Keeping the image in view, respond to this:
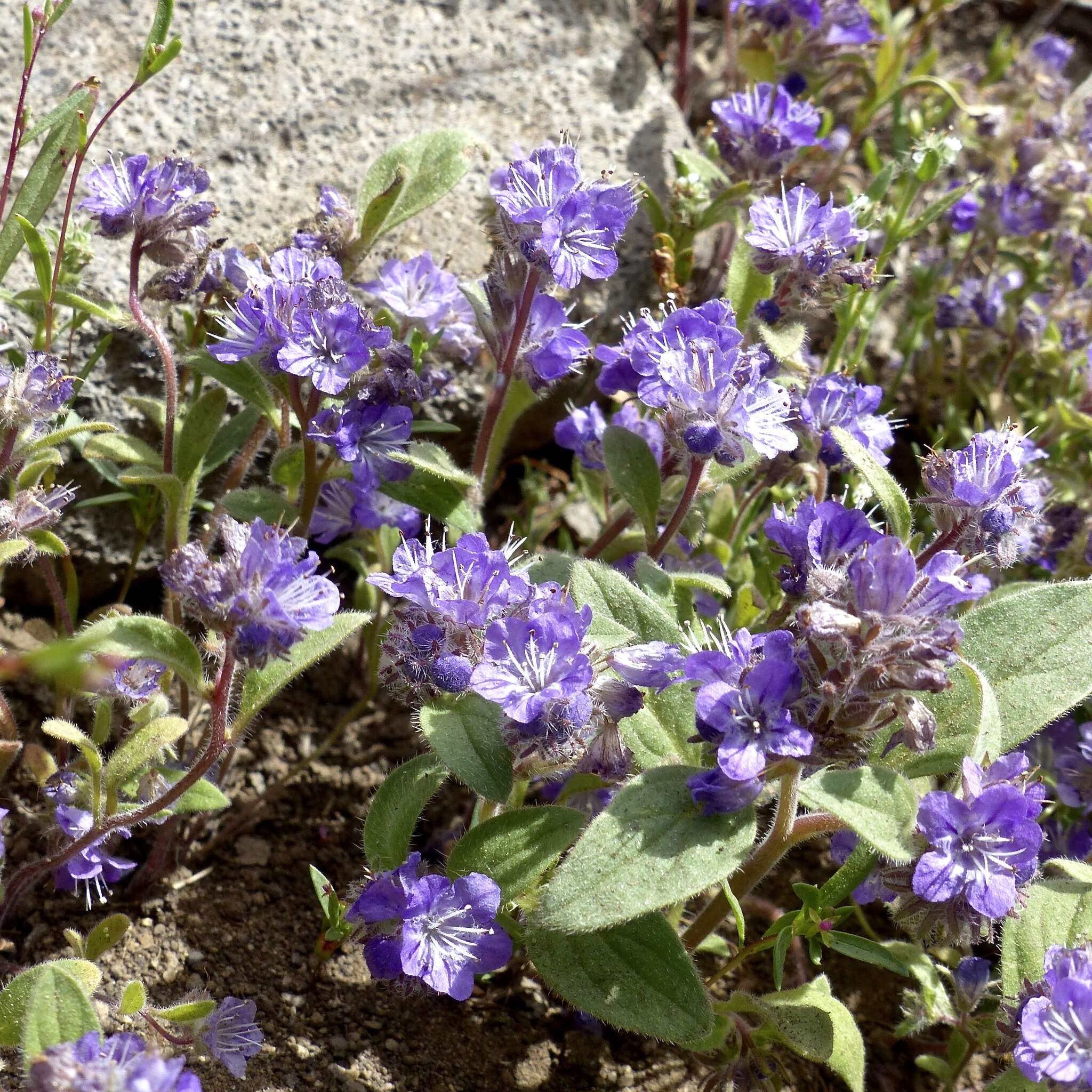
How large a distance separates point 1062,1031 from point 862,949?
18.0 inches

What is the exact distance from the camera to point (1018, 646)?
8.66ft

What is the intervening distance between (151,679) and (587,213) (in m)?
1.51

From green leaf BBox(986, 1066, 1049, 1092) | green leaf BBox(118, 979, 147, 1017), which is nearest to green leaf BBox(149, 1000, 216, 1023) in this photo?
green leaf BBox(118, 979, 147, 1017)

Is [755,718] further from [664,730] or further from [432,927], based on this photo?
[432,927]

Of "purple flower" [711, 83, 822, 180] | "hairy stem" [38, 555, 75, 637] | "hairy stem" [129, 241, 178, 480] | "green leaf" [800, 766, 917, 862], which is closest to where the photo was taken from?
"green leaf" [800, 766, 917, 862]

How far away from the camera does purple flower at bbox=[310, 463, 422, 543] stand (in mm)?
3176

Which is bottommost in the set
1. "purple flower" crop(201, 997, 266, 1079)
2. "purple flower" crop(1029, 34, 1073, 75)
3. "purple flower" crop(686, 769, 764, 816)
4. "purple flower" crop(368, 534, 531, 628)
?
"purple flower" crop(201, 997, 266, 1079)

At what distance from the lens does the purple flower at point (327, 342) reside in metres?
2.68

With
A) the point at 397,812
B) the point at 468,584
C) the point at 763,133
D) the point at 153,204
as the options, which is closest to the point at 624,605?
the point at 468,584

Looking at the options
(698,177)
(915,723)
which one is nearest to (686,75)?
(698,177)

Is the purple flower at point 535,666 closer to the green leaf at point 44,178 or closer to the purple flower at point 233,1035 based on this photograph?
the purple flower at point 233,1035

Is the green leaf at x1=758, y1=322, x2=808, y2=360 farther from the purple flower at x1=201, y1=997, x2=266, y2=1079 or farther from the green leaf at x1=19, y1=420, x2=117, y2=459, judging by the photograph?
the purple flower at x1=201, y1=997, x2=266, y2=1079

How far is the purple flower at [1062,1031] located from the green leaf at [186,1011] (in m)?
1.57

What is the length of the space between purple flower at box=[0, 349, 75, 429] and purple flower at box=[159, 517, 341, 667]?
73 cm
